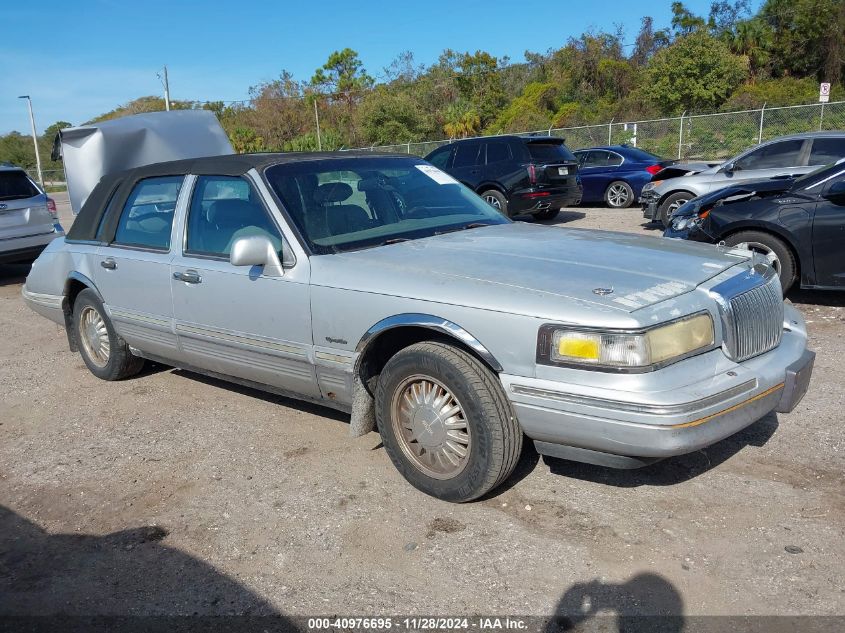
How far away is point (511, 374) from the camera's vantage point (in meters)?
3.15

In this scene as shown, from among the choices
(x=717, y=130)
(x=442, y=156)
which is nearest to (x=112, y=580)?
(x=442, y=156)

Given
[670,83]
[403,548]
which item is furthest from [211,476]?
[670,83]

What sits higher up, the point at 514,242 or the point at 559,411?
the point at 514,242

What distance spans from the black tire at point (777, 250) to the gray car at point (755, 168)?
12.9 feet

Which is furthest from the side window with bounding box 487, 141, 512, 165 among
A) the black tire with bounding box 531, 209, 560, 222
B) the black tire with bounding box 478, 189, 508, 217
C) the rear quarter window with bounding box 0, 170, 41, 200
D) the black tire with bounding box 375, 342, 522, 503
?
the black tire with bounding box 375, 342, 522, 503

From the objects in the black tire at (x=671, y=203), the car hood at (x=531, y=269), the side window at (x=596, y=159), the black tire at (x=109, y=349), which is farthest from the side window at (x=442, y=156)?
the car hood at (x=531, y=269)

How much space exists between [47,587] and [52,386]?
10.4ft

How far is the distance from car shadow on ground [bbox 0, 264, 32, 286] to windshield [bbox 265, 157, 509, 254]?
895 centimetres

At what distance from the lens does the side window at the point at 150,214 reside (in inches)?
191

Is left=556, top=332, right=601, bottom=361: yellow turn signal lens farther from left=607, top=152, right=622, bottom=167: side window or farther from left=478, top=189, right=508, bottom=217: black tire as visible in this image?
left=607, top=152, right=622, bottom=167: side window

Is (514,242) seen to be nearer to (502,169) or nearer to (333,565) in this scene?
(333,565)

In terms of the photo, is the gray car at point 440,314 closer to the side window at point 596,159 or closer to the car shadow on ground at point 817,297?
the car shadow on ground at point 817,297

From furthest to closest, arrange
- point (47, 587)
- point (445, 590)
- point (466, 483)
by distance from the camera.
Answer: point (466, 483), point (47, 587), point (445, 590)

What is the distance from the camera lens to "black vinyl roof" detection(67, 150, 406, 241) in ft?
14.7
